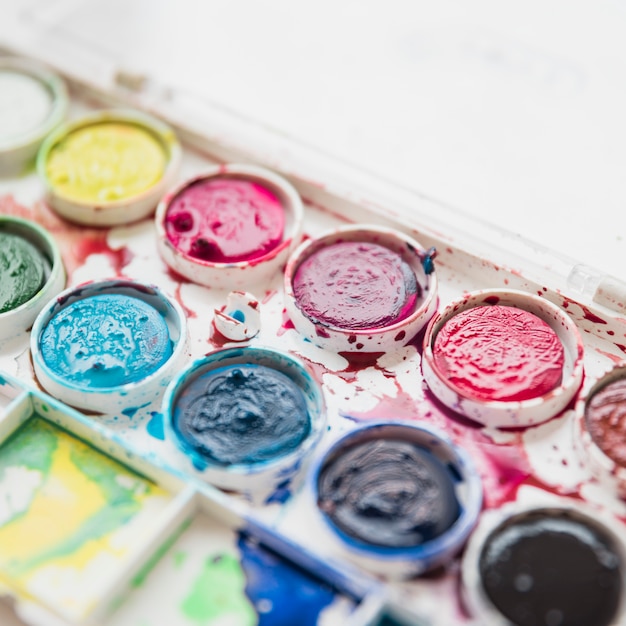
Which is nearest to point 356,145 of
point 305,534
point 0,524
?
point 305,534

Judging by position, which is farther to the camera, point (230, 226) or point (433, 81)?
point (433, 81)

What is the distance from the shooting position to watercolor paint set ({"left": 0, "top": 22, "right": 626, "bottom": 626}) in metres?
1.70

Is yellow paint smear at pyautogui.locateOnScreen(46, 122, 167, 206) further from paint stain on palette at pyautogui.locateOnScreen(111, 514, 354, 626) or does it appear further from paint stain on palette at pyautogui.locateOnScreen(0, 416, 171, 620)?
paint stain on palette at pyautogui.locateOnScreen(111, 514, 354, 626)

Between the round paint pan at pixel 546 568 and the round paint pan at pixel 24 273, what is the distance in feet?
4.08

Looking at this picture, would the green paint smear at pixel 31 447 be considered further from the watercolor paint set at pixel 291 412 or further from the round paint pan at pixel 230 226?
the round paint pan at pixel 230 226

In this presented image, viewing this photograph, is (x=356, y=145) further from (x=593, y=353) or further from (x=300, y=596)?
(x=300, y=596)

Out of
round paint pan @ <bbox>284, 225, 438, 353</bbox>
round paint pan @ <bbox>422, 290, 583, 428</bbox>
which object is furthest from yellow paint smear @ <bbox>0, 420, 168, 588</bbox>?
round paint pan @ <bbox>422, 290, 583, 428</bbox>

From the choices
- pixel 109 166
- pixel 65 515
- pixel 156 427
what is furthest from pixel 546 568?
pixel 109 166

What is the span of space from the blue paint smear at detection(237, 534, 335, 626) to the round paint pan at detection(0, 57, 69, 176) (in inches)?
57.4

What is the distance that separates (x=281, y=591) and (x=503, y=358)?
739 millimetres

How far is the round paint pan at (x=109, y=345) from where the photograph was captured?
6.44ft

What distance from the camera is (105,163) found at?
2520 mm

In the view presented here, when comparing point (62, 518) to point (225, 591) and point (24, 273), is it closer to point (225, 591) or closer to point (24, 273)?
point (225, 591)

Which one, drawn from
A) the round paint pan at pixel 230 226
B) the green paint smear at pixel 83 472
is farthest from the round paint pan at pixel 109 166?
the green paint smear at pixel 83 472
